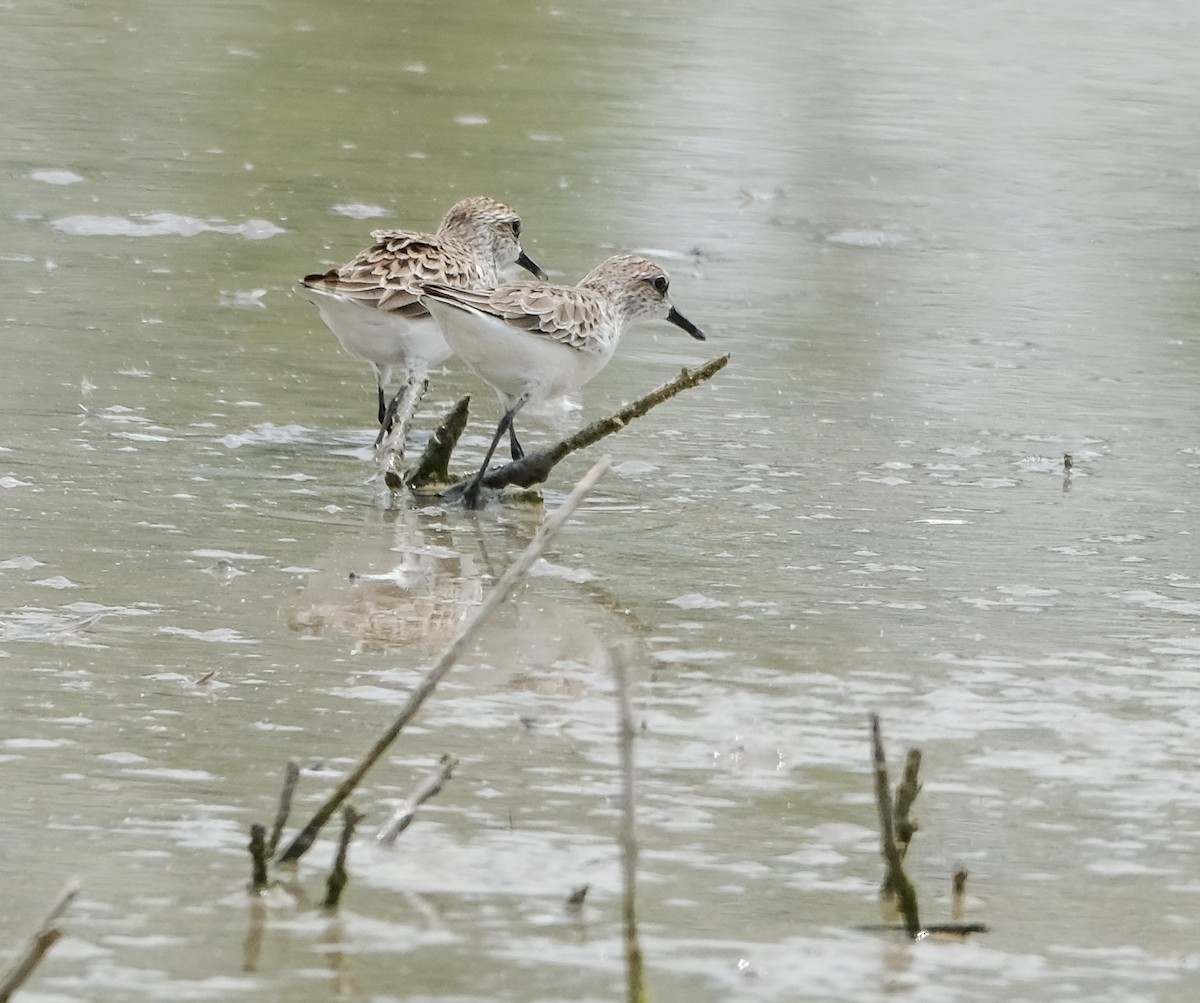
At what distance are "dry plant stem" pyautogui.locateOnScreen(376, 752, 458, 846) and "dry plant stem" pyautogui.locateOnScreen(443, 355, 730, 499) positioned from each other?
2743 mm

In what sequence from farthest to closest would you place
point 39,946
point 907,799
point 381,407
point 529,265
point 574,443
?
1. point 529,265
2. point 381,407
3. point 574,443
4. point 907,799
5. point 39,946

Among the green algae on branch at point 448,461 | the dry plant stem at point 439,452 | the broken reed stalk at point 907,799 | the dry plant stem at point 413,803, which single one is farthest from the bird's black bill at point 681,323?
the broken reed stalk at point 907,799

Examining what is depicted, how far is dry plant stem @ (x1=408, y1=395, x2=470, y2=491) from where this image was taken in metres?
7.46

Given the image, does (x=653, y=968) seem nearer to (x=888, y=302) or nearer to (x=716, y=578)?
(x=716, y=578)

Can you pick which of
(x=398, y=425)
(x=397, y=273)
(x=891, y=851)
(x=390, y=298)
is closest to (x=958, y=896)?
(x=891, y=851)

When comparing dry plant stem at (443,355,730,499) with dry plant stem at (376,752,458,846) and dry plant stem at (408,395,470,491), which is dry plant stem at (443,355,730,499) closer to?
dry plant stem at (408,395,470,491)

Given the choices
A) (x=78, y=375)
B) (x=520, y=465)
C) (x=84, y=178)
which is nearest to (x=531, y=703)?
(x=520, y=465)

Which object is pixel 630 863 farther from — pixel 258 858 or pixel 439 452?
pixel 439 452

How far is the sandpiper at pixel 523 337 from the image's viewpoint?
24.5 ft

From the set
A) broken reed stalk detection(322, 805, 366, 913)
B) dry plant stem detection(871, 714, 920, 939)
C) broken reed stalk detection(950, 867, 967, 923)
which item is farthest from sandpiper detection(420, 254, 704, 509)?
dry plant stem detection(871, 714, 920, 939)

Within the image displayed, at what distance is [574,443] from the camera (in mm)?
7328

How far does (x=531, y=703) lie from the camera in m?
5.41

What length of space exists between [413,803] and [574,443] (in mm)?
3304

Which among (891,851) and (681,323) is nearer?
(891,851)
